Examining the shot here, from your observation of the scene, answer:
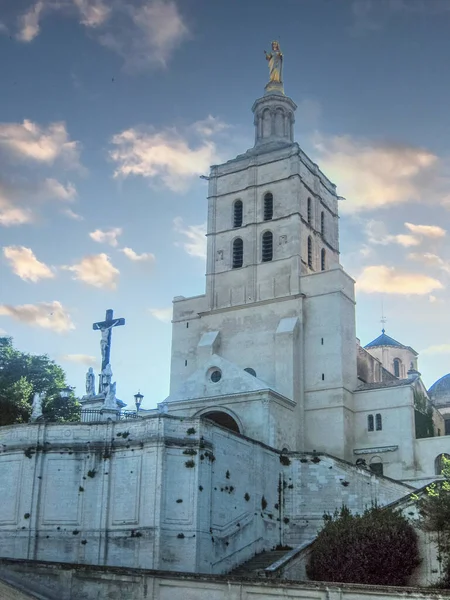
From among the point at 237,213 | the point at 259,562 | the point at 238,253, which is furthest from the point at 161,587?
the point at 237,213

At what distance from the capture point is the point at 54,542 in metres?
34.5

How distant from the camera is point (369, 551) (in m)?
27.9

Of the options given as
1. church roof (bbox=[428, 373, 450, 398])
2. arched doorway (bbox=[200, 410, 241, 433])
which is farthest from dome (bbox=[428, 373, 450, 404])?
arched doorway (bbox=[200, 410, 241, 433])

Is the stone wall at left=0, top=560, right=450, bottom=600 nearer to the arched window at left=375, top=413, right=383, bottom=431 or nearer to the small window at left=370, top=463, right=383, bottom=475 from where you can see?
the small window at left=370, top=463, right=383, bottom=475

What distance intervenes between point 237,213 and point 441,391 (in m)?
23.8

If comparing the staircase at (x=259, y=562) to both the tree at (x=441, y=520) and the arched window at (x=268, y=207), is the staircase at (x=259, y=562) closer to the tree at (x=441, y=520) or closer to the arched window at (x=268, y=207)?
the tree at (x=441, y=520)

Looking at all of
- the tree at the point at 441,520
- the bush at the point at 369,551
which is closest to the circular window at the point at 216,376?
the bush at the point at 369,551

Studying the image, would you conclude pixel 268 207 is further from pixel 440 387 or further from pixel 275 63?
pixel 440 387

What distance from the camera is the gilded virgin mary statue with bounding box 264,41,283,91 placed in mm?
62812

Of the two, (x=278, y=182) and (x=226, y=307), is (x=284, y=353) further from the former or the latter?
(x=278, y=182)

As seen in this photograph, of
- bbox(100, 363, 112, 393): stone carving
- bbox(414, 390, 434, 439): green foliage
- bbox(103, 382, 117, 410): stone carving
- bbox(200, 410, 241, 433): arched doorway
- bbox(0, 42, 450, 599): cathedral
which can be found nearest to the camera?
bbox(0, 42, 450, 599): cathedral

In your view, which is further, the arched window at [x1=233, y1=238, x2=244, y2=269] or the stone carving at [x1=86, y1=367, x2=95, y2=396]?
the arched window at [x1=233, y1=238, x2=244, y2=269]

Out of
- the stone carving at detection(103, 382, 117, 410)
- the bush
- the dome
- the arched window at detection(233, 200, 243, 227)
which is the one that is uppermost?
the arched window at detection(233, 200, 243, 227)

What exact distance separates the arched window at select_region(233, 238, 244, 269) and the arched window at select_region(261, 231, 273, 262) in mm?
1644
